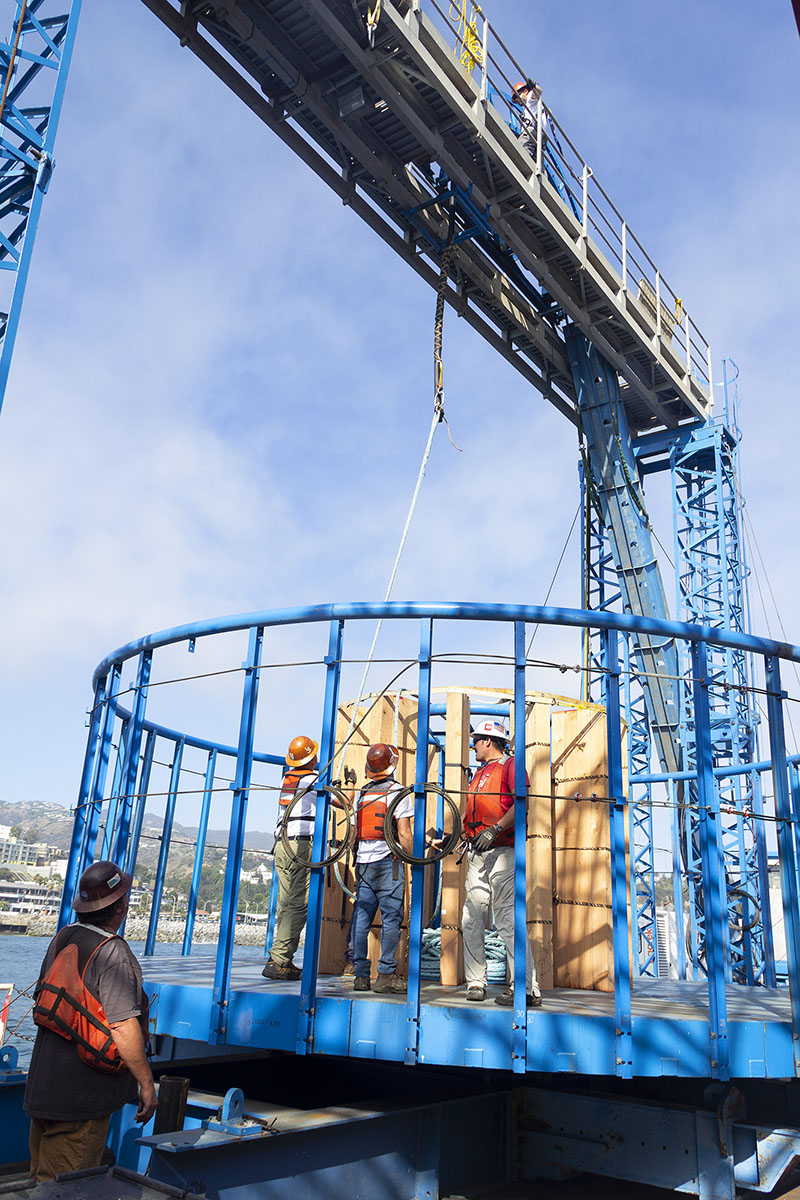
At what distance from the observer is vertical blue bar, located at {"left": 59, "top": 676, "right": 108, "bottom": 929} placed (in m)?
7.58

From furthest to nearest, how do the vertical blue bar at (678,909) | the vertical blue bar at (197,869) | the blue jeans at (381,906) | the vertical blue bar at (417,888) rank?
the vertical blue bar at (678,909) < the vertical blue bar at (197,869) < the blue jeans at (381,906) < the vertical blue bar at (417,888)

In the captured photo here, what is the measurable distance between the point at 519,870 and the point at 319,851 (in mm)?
1305

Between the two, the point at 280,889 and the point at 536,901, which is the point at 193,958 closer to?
the point at 280,889

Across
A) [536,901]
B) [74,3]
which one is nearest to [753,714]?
[536,901]

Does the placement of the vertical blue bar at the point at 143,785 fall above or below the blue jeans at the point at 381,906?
above

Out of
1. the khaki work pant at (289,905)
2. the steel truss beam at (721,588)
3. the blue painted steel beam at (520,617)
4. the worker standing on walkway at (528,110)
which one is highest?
the worker standing on walkway at (528,110)

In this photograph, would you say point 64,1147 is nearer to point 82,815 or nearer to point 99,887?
point 99,887

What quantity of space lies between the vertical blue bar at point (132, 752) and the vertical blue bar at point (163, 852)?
1.37 metres

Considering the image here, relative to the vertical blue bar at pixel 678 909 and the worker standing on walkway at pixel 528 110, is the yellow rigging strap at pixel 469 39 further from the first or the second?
the vertical blue bar at pixel 678 909

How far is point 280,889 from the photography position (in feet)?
25.4

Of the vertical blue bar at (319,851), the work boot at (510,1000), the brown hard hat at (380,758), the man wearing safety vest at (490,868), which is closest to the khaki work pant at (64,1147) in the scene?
the vertical blue bar at (319,851)

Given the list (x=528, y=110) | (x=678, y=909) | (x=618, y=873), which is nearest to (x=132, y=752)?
(x=618, y=873)

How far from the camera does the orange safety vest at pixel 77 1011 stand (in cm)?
425

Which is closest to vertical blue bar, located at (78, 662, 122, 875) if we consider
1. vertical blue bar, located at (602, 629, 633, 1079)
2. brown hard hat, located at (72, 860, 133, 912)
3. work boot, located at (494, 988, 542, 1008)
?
brown hard hat, located at (72, 860, 133, 912)
